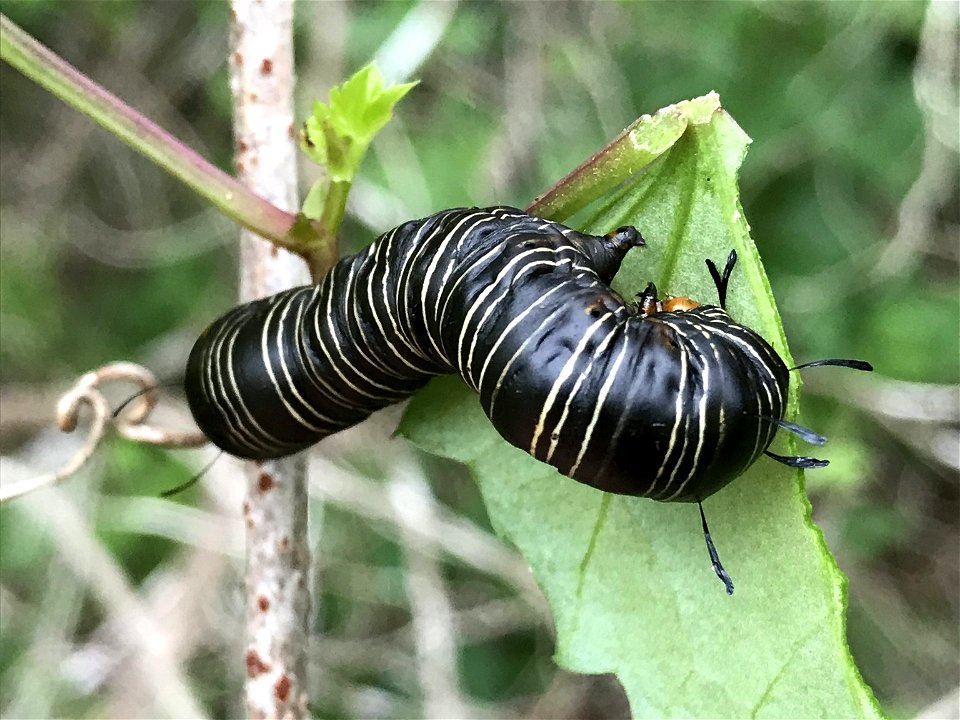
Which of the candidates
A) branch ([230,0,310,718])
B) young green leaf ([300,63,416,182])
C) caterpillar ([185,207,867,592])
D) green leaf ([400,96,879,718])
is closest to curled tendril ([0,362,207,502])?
branch ([230,0,310,718])

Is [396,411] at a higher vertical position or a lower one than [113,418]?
lower

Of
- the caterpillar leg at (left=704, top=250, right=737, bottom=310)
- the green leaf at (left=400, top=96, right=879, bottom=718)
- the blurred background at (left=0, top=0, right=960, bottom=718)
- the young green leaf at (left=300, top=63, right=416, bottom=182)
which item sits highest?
the young green leaf at (left=300, top=63, right=416, bottom=182)

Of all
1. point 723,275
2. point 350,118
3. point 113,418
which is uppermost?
point 350,118

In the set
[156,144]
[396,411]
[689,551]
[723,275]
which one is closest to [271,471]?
[156,144]

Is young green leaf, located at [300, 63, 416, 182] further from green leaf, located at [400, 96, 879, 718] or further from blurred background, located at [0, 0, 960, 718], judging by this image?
blurred background, located at [0, 0, 960, 718]

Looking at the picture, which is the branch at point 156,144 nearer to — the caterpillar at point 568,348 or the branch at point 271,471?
the caterpillar at point 568,348

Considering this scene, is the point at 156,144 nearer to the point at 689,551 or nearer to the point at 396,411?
the point at 689,551
